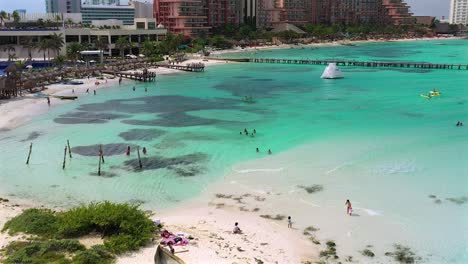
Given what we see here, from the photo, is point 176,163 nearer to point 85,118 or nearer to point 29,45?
point 85,118

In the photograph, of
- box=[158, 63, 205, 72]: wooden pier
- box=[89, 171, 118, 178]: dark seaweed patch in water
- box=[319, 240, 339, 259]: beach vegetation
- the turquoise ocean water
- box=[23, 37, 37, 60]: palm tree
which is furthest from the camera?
box=[158, 63, 205, 72]: wooden pier

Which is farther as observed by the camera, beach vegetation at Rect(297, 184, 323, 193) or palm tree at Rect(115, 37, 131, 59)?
palm tree at Rect(115, 37, 131, 59)

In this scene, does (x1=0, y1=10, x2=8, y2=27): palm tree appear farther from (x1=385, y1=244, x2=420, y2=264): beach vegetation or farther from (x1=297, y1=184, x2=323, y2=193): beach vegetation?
(x1=385, y1=244, x2=420, y2=264): beach vegetation

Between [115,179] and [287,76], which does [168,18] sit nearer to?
[287,76]

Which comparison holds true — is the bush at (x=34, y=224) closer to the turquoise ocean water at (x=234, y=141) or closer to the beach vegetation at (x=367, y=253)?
the turquoise ocean water at (x=234, y=141)

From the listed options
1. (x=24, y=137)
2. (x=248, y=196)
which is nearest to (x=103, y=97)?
(x=24, y=137)

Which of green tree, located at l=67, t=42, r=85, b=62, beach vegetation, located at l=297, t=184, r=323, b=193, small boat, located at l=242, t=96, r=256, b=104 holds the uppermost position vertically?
green tree, located at l=67, t=42, r=85, b=62

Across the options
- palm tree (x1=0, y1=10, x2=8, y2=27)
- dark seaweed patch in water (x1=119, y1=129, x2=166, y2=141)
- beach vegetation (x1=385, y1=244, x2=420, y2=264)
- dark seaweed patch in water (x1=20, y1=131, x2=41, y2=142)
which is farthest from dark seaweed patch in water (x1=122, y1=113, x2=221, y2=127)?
palm tree (x1=0, y1=10, x2=8, y2=27)
